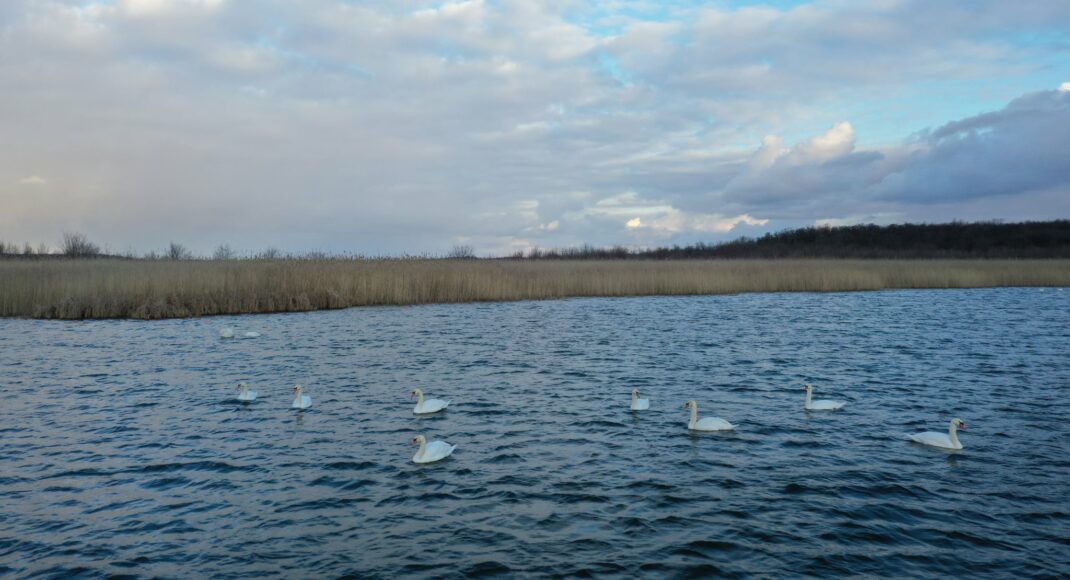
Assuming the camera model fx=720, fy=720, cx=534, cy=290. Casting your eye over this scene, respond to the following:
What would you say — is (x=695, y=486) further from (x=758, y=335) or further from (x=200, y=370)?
(x=758, y=335)

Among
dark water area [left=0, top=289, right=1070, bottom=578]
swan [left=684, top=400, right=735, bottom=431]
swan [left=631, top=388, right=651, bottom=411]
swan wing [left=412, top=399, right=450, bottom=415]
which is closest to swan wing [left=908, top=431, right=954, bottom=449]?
dark water area [left=0, top=289, right=1070, bottom=578]

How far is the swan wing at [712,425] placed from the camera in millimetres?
10648

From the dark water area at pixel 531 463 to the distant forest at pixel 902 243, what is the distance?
55.4m

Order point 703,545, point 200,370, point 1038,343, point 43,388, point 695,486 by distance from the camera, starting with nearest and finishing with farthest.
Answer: point 703,545, point 695,486, point 43,388, point 200,370, point 1038,343

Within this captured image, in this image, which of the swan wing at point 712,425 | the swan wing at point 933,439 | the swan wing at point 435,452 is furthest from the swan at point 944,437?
the swan wing at point 435,452

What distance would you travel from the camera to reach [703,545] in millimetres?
6828

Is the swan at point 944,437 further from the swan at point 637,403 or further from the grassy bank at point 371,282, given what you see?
the grassy bank at point 371,282

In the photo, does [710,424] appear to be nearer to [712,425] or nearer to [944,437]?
[712,425]

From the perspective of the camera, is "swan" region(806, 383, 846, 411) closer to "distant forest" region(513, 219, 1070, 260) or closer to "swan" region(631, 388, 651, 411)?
"swan" region(631, 388, 651, 411)

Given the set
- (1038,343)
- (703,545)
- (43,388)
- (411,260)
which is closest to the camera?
(703,545)

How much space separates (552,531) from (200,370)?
11458 mm

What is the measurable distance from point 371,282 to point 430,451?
71.7 feet

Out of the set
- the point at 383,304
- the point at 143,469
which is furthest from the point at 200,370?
the point at 383,304

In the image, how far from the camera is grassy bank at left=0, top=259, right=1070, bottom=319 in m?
25.9
